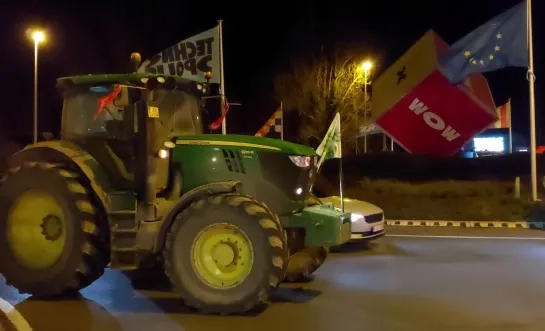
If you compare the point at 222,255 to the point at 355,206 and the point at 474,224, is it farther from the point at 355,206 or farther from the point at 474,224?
the point at 474,224

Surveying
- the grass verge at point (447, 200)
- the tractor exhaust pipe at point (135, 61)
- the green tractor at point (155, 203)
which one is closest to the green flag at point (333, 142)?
the green tractor at point (155, 203)

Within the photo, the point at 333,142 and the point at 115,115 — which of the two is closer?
the point at 115,115

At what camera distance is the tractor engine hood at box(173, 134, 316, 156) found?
29.9 feet

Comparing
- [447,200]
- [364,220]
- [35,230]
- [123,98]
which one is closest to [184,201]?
[123,98]

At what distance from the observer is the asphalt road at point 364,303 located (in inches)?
314

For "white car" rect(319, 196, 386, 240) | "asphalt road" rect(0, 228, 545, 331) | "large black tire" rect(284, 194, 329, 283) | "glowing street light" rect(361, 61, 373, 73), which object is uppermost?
"glowing street light" rect(361, 61, 373, 73)

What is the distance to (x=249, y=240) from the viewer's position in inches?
332

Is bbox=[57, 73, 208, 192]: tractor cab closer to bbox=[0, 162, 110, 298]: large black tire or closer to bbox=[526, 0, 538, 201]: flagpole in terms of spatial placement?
bbox=[0, 162, 110, 298]: large black tire

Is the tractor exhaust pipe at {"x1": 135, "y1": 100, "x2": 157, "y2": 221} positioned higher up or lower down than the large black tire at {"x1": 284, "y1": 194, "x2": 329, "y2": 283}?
higher up

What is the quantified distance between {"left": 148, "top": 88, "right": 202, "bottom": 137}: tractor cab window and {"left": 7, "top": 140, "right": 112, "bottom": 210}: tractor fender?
94 centimetres

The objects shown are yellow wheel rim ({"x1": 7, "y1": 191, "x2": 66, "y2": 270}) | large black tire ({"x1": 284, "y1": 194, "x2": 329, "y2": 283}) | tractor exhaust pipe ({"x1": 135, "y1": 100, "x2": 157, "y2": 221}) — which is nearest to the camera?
tractor exhaust pipe ({"x1": 135, "y1": 100, "x2": 157, "y2": 221})

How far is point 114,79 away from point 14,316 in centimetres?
325

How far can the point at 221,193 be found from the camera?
8.62 metres

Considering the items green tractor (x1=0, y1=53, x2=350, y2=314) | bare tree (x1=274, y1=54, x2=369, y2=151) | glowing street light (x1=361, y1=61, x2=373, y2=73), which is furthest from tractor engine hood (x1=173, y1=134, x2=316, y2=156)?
bare tree (x1=274, y1=54, x2=369, y2=151)
